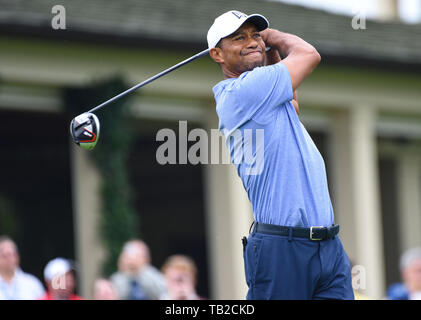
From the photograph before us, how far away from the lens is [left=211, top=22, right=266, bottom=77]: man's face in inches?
184

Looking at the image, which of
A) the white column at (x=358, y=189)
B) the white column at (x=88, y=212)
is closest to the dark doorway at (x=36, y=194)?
the white column at (x=88, y=212)

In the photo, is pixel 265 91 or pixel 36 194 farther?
pixel 36 194

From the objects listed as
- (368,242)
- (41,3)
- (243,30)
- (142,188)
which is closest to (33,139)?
(142,188)

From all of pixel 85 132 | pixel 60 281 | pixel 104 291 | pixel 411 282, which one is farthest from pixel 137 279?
pixel 85 132

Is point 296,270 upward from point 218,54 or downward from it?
downward

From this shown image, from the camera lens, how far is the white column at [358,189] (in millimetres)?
12539

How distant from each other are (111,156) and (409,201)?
5.96 m

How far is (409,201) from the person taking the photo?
15109 mm

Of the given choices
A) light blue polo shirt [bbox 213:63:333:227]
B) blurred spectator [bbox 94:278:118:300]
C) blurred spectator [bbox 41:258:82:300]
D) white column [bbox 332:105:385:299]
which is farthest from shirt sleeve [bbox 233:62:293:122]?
white column [bbox 332:105:385:299]

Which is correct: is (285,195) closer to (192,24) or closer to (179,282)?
(179,282)

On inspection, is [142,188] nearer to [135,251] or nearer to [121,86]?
[121,86]

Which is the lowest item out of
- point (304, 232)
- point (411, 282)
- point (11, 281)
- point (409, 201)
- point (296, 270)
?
point (411, 282)

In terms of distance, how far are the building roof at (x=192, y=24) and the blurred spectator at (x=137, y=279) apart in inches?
100

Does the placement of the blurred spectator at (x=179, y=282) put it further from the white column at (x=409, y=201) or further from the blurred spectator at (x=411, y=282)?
the white column at (x=409, y=201)
